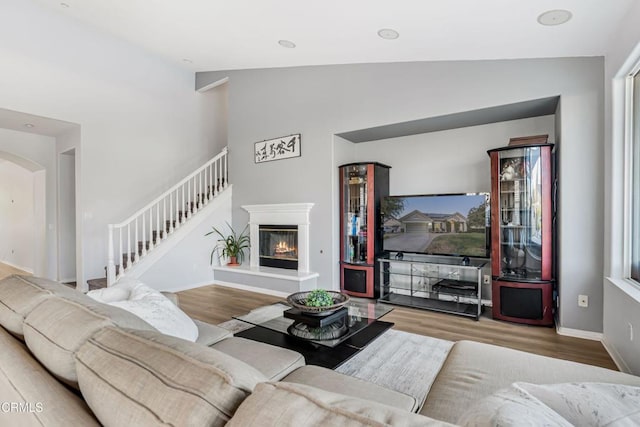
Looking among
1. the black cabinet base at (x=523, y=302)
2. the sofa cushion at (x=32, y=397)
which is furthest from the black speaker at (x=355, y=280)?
the sofa cushion at (x=32, y=397)

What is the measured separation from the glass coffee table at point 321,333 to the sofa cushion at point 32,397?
1.30 meters

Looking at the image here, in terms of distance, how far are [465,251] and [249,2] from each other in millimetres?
3641

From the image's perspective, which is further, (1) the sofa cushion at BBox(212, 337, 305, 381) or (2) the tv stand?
(2) the tv stand

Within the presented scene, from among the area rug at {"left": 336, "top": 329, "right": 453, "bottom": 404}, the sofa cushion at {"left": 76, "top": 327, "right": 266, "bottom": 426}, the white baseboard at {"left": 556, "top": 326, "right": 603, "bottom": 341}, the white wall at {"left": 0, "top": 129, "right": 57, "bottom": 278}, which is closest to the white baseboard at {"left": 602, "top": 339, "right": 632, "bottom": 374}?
the white baseboard at {"left": 556, "top": 326, "right": 603, "bottom": 341}

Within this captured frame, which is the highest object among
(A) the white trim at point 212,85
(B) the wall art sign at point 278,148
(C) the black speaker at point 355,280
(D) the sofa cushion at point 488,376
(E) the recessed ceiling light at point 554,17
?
(A) the white trim at point 212,85

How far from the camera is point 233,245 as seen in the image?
5691 mm

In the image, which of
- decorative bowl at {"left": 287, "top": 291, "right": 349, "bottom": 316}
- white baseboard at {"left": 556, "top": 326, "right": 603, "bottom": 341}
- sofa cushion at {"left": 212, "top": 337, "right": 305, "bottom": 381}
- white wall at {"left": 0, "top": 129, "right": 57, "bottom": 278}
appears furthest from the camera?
white wall at {"left": 0, "top": 129, "right": 57, "bottom": 278}

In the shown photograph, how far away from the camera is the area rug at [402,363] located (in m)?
2.34

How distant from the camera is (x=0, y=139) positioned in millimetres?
5160

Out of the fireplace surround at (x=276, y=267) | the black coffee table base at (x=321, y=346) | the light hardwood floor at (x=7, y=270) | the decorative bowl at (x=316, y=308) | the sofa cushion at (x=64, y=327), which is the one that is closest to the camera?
the sofa cushion at (x=64, y=327)

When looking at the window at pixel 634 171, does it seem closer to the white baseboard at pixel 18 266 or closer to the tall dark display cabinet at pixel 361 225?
the tall dark display cabinet at pixel 361 225

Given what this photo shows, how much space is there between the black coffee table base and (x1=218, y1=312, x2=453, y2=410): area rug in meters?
0.20

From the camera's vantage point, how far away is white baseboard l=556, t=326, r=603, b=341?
306 cm

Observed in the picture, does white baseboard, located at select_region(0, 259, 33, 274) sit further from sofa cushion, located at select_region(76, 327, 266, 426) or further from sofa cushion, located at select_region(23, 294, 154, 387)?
sofa cushion, located at select_region(76, 327, 266, 426)
